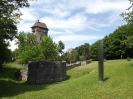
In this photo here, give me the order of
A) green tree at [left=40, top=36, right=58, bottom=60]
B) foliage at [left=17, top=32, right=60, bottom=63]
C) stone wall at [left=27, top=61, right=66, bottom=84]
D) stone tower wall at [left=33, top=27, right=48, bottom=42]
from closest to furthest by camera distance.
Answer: stone wall at [left=27, top=61, right=66, bottom=84], foliage at [left=17, top=32, right=60, bottom=63], green tree at [left=40, top=36, right=58, bottom=60], stone tower wall at [left=33, top=27, right=48, bottom=42]

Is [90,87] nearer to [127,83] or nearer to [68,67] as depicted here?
[127,83]

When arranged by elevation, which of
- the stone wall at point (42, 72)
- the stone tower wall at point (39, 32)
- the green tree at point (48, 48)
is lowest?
the stone wall at point (42, 72)

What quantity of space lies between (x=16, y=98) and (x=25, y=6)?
9.67 metres

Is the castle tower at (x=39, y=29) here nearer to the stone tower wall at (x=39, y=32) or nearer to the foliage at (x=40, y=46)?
the stone tower wall at (x=39, y=32)

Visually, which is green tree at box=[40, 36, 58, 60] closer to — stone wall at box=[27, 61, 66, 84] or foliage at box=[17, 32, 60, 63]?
foliage at box=[17, 32, 60, 63]

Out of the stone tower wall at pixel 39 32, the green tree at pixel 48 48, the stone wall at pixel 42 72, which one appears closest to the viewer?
the stone wall at pixel 42 72

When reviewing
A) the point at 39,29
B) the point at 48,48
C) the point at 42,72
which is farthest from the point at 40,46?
the point at 42,72

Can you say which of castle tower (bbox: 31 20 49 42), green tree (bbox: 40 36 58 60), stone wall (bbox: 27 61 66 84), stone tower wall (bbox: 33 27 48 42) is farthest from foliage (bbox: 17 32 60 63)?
stone wall (bbox: 27 61 66 84)

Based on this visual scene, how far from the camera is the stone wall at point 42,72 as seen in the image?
25.4 m

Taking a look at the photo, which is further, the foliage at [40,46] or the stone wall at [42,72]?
the foliage at [40,46]

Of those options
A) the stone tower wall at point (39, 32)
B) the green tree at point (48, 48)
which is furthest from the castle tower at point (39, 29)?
the green tree at point (48, 48)

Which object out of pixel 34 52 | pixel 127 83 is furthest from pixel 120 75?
pixel 34 52

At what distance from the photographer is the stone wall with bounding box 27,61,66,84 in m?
25.4

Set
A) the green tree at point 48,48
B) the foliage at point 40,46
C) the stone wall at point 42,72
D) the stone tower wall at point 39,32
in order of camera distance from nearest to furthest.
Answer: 1. the stone wall at point 42,72
2. the foliage at point 40,46
3. the green tree at point 48,48
4. the stone tower wall at point 39,32
